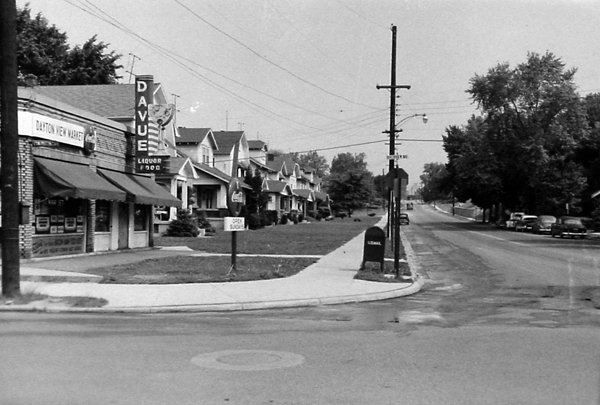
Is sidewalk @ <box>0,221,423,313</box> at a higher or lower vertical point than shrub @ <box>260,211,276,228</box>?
lower

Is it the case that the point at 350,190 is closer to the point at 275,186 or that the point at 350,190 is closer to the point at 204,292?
the point at 275,186

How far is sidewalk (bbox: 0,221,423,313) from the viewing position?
12.1 metres

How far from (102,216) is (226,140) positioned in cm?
3874

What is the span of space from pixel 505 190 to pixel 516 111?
1121 cm

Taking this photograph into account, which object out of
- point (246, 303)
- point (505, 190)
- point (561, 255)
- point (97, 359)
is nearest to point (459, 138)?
point (505, 190)

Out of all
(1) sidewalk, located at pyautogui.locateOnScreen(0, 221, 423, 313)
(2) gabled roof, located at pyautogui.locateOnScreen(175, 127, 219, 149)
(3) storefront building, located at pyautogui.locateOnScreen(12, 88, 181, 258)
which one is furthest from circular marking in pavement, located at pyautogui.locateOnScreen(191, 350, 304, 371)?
(2) gabled roof, located at pyautogui.locateOnScreen(175, 127, 219, 149)

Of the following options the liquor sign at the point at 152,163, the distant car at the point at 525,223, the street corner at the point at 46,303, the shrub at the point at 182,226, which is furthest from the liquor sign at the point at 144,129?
the distant car at the point at 525,223

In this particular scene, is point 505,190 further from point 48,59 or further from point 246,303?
point 246,303

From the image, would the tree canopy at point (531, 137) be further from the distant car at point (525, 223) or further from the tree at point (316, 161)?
the tree at point (316, 161)

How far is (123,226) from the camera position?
→ 2544 cm

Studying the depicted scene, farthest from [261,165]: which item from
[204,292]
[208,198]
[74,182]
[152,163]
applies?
[204,292]

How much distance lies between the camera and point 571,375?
701 centimetres

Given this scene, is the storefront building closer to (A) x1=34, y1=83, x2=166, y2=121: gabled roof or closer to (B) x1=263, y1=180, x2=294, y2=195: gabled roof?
(A) x1=34, y1=83, x2=166, y2=121: gabled roof

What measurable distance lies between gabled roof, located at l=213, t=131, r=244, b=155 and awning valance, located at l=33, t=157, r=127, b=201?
38746 millimetres
